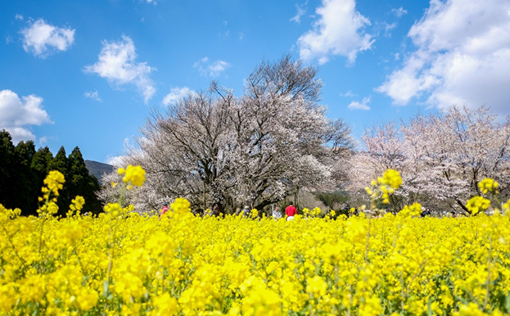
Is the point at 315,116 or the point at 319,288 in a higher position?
the point at 315,116

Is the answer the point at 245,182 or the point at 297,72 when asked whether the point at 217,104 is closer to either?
the point at 245,182

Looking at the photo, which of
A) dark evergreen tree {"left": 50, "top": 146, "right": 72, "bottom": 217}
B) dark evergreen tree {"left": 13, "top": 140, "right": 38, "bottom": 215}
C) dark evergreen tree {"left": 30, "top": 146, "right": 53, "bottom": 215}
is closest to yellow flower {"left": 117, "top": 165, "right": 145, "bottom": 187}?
dark evergreen tree {"left": 13, "top": 140, "right": 38, "bottom": 215}

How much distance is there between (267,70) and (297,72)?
1.99 meters

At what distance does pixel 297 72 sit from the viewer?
20359 mm

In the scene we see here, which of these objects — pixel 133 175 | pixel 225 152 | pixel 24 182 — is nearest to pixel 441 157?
pixel 225 152

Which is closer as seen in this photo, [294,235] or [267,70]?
[294,235]

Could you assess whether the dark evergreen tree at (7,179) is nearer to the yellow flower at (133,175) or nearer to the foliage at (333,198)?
the yellow flower at (133,175)

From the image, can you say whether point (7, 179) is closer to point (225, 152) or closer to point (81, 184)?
point (81, 184)

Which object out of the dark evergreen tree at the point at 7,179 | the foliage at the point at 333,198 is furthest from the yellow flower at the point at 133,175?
the foliage at the point at 333,198

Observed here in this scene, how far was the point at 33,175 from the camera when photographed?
84.2ft

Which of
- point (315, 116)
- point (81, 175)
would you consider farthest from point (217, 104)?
point (81, 175)

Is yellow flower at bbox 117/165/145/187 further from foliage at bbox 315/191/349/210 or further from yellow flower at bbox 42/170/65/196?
foliage at bbox 315/191/349/210

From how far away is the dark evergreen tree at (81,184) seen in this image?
29.3m

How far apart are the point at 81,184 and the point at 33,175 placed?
Answer: 4.61 metres
